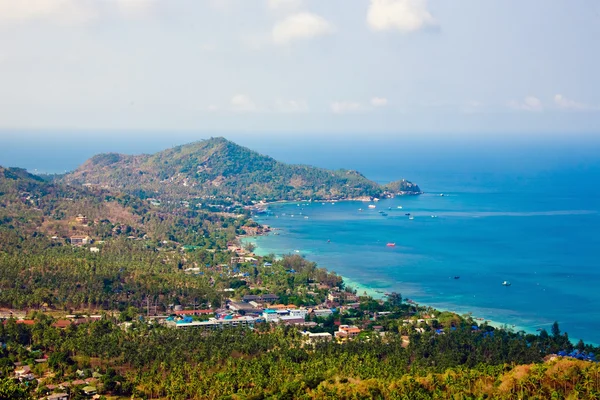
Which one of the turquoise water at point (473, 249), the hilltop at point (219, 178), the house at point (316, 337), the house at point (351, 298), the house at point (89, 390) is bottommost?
the house at point (89, 390)

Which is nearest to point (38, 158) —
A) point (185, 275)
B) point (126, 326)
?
point (185, 275)

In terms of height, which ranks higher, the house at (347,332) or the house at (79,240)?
the house at (79,240)

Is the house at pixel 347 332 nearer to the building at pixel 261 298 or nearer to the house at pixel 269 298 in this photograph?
the house at pixel 269 298

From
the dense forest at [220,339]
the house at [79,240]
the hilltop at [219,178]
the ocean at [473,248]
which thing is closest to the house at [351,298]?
the dense forest at [220,339]

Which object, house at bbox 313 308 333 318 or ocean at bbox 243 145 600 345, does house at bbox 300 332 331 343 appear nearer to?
house at bbox 313 308 333 318

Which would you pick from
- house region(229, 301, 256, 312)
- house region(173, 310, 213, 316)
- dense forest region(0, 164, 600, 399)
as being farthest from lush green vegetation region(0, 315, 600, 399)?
house region(229, 301, 256, 312)

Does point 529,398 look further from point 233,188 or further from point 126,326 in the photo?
point 233,188

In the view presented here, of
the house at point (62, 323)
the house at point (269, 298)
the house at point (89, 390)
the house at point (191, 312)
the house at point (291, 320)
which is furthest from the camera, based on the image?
the house at point (269, 298)
